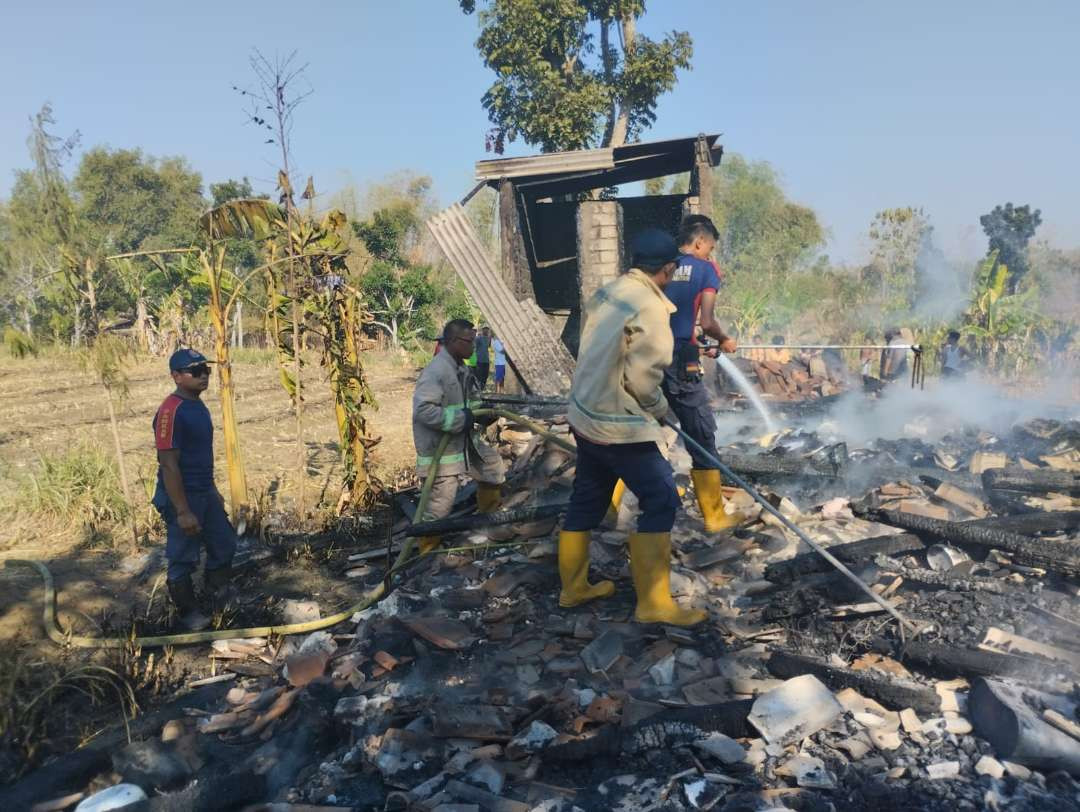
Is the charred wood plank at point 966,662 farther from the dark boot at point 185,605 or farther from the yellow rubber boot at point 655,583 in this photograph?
the dark boot at point 185,605

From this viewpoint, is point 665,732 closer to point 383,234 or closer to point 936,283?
point 383,234

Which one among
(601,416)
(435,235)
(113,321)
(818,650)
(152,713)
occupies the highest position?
(435,235)

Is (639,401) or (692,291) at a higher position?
(692,291)

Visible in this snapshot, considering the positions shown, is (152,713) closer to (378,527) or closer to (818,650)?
(378,527)

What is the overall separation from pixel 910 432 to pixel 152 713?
8.33 meters

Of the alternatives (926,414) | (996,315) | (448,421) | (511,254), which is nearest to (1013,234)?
(996,315)

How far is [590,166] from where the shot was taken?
11164 mm

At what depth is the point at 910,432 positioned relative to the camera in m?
9.08

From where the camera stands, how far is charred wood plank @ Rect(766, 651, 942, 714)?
3.36 metres

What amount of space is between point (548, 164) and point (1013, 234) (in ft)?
55.5

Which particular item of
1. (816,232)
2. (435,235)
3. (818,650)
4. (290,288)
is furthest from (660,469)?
(816,232)

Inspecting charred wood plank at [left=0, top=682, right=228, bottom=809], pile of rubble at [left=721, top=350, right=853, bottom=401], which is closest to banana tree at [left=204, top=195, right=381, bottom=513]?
charred wood plank at [left=0, top=682, right=228, bottom=809]

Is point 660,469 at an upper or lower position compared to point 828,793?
upper

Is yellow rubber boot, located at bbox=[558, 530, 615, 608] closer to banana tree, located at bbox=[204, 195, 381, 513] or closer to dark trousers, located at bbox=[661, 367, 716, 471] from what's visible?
dark trousers, located at bbox=[661, 367, 716, 471]
